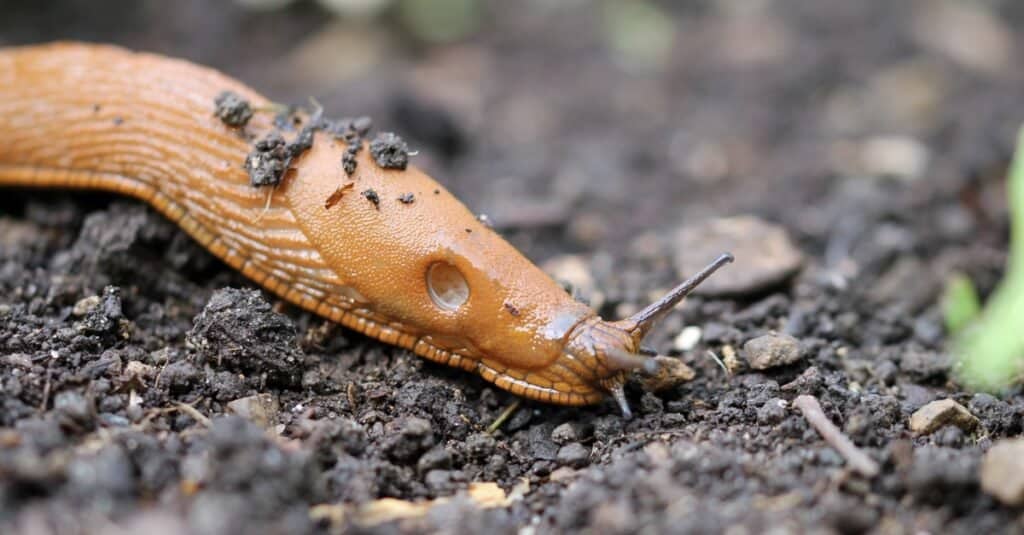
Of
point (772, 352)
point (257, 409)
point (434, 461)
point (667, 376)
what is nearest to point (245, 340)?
point (257, 409)

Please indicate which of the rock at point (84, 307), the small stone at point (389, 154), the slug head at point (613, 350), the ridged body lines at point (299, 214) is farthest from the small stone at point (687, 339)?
the rock at point (84, 307)

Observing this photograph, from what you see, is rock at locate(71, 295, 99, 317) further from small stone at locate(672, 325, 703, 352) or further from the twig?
the twig

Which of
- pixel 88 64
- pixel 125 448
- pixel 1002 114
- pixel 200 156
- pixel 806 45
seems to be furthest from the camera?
pixel 806 45

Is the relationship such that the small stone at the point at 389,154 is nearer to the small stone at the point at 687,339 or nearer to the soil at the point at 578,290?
the soil at the point at 578,290

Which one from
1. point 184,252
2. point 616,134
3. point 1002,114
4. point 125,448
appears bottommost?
point 125,448

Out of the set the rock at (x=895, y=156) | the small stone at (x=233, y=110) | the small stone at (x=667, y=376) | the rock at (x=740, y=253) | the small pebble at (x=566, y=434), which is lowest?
the small pebble at (x=566, y=434)

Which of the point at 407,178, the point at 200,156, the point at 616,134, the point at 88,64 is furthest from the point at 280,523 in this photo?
the point at 616,134

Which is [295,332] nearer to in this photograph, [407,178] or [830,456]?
[407,178]
